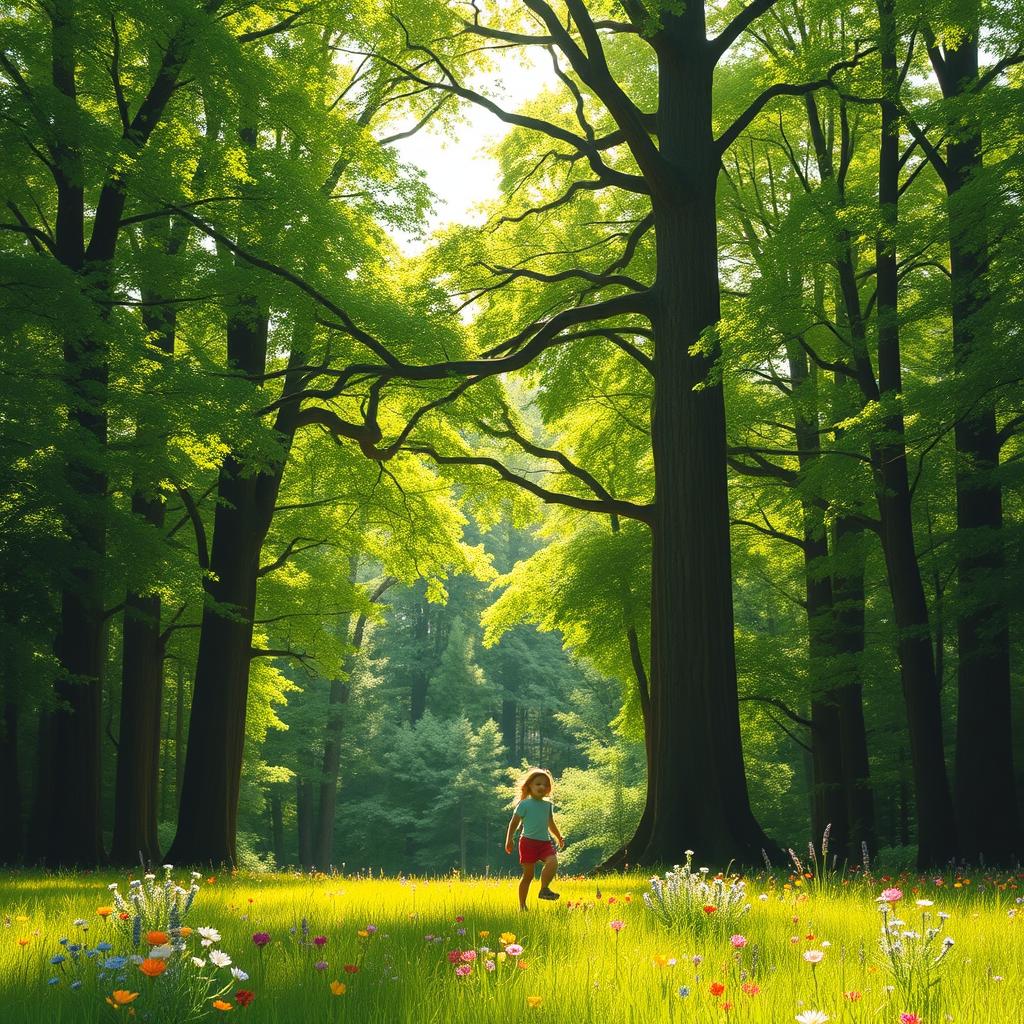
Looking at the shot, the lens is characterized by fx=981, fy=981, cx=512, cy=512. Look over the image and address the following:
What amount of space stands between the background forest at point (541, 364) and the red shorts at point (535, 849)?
3202 millimetres

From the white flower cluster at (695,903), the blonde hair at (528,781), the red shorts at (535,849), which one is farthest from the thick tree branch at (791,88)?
the white flower cluster at (695,903)

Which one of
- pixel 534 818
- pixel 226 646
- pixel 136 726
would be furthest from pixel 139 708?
pixel 534 818

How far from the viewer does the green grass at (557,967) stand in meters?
2.66

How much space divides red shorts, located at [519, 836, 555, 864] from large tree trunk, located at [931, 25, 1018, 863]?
709 centimetres

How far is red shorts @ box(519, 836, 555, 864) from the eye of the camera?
21.0ft

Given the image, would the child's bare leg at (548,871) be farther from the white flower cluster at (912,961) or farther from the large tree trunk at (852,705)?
the large tree trunk at (852,705)

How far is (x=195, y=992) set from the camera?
100 inches

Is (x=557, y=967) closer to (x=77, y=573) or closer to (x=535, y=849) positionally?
(x=535, y=849)

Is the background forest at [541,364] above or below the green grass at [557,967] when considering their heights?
above

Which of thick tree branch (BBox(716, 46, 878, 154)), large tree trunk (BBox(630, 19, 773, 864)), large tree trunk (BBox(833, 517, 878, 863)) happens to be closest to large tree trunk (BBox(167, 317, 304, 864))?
large tree trunk (BBox(630, 19, 773, 864))

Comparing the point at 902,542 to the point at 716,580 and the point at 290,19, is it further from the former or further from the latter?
the point at 290,19

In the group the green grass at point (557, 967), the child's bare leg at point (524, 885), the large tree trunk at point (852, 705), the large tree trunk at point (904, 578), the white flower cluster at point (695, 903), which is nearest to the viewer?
the green grass at point (557, 967)

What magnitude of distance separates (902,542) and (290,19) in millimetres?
11431

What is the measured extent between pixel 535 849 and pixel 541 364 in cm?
1053
